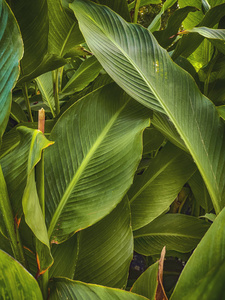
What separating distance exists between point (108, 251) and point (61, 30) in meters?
0.58

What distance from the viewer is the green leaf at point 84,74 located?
979 millimetres

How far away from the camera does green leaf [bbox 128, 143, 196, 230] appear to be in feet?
2.55

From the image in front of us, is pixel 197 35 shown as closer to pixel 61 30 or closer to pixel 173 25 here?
pixel 173 25

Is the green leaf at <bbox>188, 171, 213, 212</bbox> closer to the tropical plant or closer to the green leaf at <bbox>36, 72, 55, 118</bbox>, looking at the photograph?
the tropical plant

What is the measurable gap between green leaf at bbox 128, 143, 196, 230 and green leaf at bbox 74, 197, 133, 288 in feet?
0.61

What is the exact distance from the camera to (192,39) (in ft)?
2.35

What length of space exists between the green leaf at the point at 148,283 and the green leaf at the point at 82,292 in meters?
0.06

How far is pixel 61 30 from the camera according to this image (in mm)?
833

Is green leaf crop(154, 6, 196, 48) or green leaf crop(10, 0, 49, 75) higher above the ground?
green leaf crop(10, 0, 49, 75)

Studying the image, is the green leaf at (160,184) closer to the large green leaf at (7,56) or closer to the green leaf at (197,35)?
the green leaf at (197,35)

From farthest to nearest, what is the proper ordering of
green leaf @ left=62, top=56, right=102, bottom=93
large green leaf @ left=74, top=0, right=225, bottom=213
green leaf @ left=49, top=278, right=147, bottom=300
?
1. green leaf @ left=62, top=56, right=102, bottom=93
2. large green leaf @ left=74, top=0, right=225, bottom=213
3. green leaf @ left=49, top=278, right=147, bottom=300

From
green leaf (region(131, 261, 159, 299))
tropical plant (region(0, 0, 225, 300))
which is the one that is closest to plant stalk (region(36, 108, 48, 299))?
tropical plant (region(0, 0, 225, 300))

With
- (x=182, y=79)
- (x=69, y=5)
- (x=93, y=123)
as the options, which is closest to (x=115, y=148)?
(x=93, y=123)

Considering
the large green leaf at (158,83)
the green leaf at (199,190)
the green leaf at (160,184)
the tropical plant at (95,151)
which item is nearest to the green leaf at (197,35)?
the tropical plant at (95,151)
